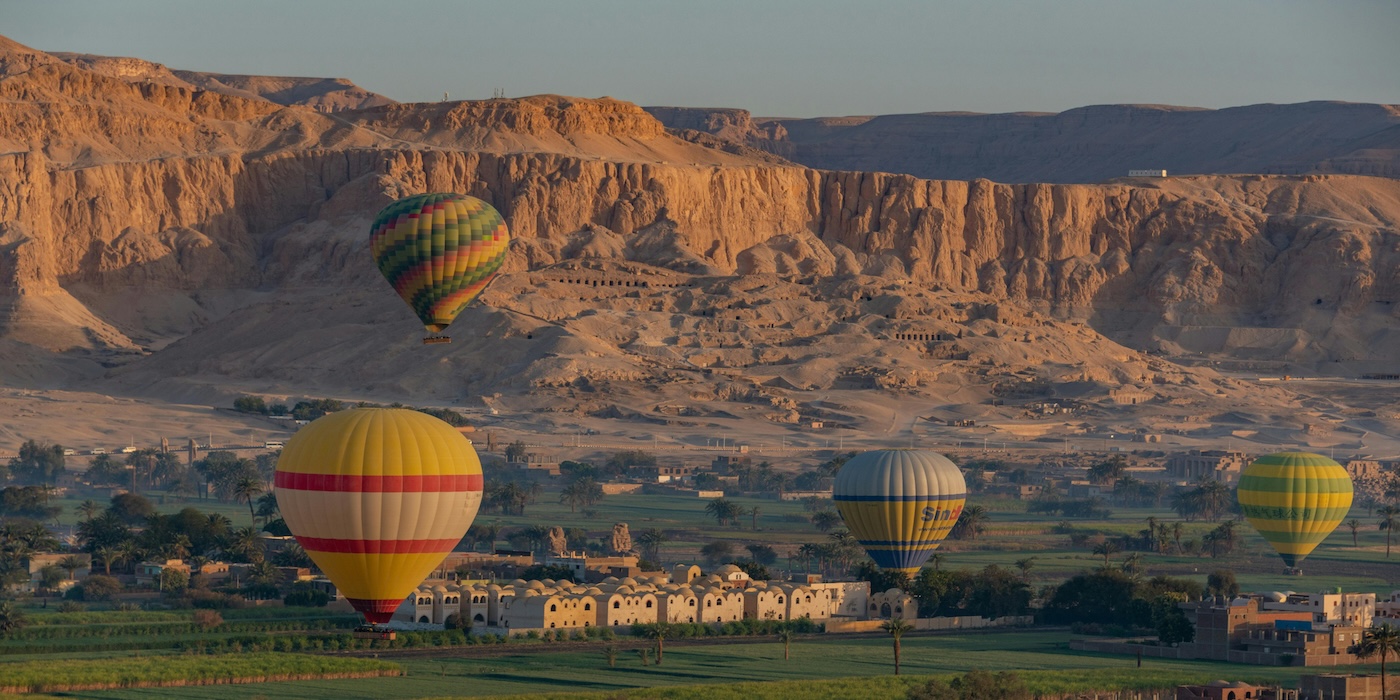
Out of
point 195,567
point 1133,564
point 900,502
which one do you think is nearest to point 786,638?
point 900,502

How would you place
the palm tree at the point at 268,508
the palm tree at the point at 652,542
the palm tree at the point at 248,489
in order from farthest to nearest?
the palm tree at the point at 268,508 → the palm tree at the point at 248,489 → the palm tree at the point at 652,542

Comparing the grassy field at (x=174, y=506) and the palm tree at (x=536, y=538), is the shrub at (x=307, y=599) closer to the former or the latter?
the palm tree at (x=536, y=538)

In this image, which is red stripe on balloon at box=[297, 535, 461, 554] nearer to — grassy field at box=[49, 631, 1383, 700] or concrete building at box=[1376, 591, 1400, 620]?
grassy field at box=[49, 631, 1383, 700]

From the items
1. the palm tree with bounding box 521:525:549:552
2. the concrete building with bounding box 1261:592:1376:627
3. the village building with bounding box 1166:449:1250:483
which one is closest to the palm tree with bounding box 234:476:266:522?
the palm tree with bounding box 521:525:549:552

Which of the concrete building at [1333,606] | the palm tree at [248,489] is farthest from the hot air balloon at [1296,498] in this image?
the palm tree at [248,489]

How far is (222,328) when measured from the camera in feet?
552

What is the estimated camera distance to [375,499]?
6631cm

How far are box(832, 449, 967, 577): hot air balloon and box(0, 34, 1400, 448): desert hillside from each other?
5917cm

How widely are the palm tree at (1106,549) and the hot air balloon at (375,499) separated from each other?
3980cm

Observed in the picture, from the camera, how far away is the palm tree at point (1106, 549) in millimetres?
104794

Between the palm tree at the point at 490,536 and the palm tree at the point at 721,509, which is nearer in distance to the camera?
the palm tree at the point at 490,536

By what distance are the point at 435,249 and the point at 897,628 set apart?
23.1 m

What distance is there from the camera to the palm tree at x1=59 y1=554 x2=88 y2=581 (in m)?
95.4

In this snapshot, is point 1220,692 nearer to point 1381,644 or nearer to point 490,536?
point 1381,644
